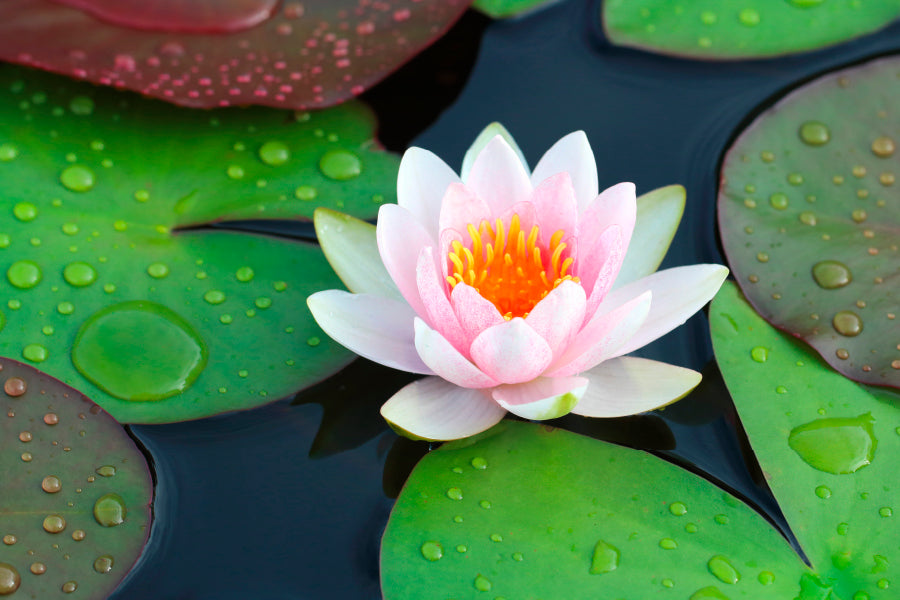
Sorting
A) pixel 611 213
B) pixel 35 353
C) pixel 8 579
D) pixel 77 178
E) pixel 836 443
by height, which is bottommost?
pixel 8 579

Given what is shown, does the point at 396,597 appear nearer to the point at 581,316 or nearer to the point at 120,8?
the point at 581,316

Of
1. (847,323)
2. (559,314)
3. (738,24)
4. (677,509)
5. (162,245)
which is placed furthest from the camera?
(738,24)

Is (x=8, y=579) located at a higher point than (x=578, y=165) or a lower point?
lower

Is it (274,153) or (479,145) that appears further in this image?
(274,153)

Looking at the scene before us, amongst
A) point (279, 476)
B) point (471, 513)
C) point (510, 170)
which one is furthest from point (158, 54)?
point (471, 513)

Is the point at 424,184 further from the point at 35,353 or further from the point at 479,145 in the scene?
the point at 35,353

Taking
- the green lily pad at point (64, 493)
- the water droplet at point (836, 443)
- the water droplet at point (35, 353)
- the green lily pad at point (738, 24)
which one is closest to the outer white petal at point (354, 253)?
A: the green lily pad at point (64, 493)

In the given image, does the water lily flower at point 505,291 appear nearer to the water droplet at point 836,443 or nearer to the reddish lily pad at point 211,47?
the water droplet at point 836,443

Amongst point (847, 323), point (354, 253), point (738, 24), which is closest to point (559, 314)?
point (354, 253)

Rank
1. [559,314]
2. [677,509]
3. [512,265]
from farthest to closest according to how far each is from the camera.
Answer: [512,265] < [677,509] < [559,314]
